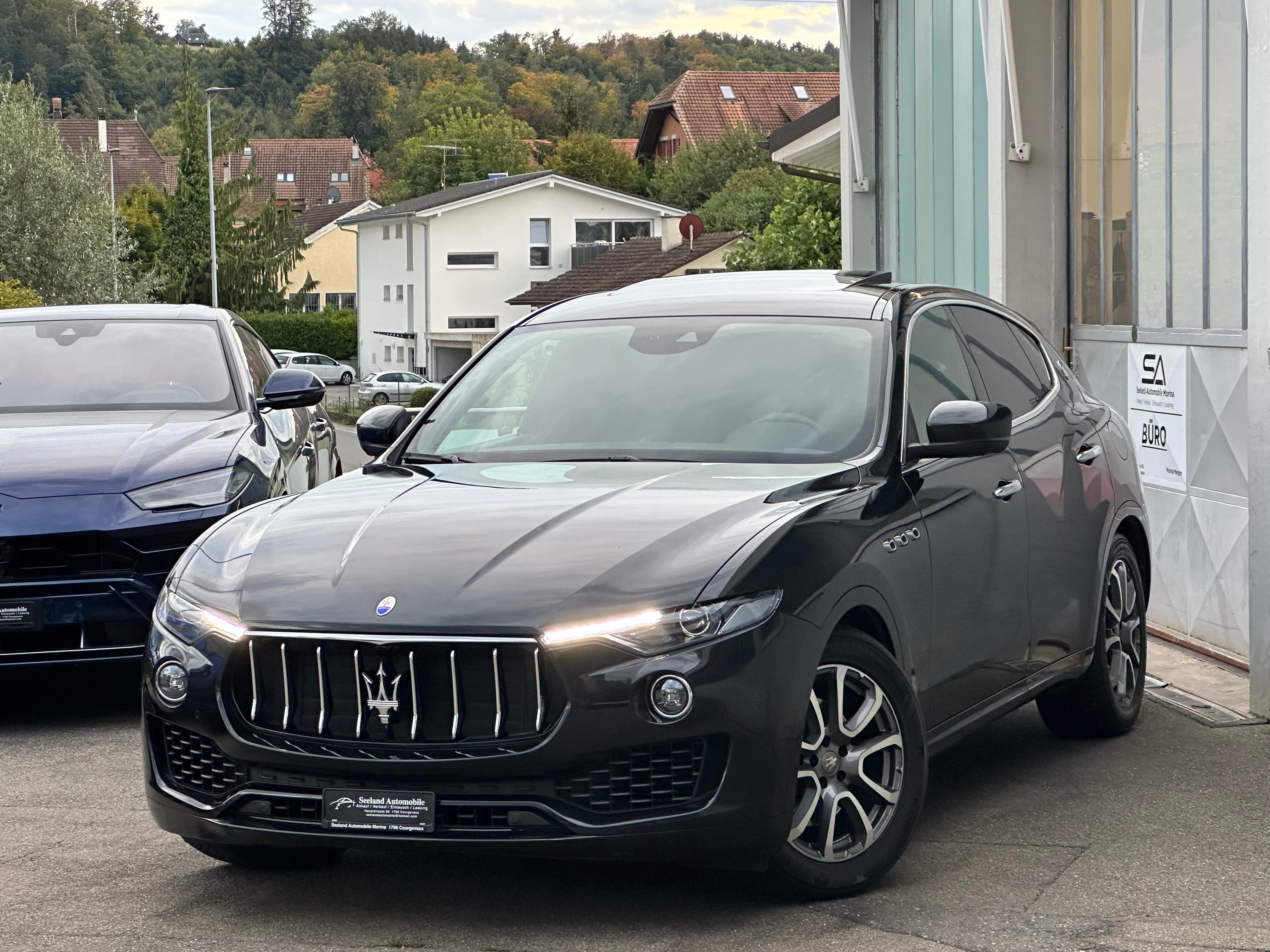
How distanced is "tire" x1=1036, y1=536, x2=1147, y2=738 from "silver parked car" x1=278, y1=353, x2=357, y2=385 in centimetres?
7031

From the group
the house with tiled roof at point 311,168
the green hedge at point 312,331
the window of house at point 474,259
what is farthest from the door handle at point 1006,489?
the house with tiled roof at point 311,168

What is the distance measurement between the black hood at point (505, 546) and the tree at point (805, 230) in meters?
25.4

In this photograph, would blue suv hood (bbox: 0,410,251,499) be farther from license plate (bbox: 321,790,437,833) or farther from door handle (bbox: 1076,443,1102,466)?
door handle (bbox: 1076,443,1102,466)

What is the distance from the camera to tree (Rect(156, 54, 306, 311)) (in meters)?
74.6

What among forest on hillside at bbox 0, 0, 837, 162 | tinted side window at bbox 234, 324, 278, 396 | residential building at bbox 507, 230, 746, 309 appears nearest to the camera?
tinted side window at bbox 234, 324, 278, 396

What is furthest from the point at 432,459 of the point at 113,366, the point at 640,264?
the point at 640,264

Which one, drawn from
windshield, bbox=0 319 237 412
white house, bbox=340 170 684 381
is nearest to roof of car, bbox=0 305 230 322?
windshield, bbox=0 319 237 412

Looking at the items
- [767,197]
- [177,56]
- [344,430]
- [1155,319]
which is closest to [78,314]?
[1155,319]

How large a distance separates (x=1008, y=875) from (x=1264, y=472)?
276 cm

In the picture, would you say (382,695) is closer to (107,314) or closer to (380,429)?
(380,429)

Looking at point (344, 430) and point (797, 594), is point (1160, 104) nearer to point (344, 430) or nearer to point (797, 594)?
point (797, 594)

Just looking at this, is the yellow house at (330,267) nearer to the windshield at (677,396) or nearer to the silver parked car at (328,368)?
the silver parked car at (328,368)

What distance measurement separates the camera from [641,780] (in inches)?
163

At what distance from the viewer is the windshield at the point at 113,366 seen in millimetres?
8227
